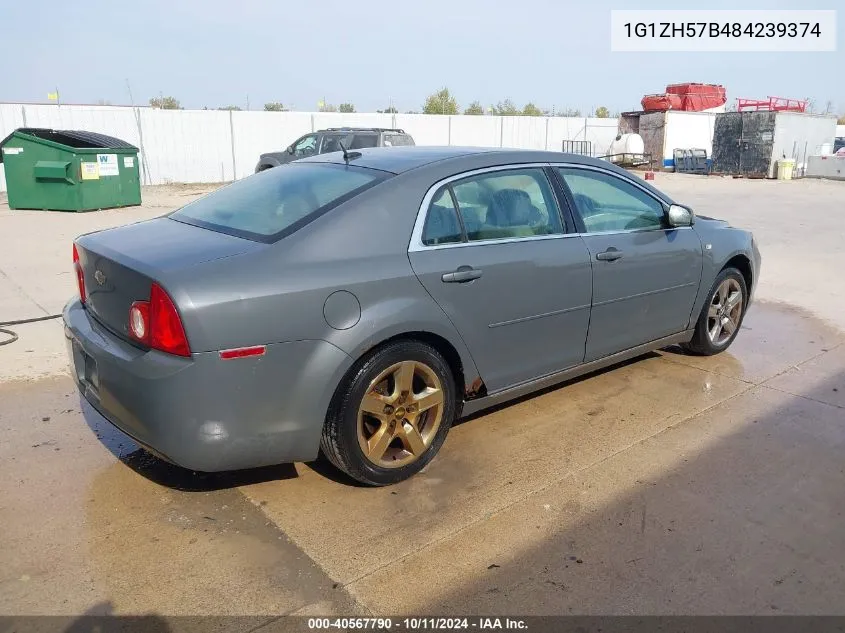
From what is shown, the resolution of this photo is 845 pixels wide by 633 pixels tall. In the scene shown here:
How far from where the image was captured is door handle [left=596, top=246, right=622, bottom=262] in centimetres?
399

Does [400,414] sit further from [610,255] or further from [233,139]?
[233,139]

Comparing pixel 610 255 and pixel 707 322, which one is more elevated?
pixel 610 255

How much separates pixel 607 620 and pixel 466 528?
735 mm

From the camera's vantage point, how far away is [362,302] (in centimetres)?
302

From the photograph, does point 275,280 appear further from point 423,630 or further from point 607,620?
point 607,620

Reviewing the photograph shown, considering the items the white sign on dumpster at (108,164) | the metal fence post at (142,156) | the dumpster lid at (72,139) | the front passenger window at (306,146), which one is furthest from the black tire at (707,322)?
the metal fence post at (142,156)

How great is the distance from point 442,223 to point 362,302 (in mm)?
664

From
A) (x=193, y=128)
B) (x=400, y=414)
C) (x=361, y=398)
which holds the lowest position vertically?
(x=400, y=414)

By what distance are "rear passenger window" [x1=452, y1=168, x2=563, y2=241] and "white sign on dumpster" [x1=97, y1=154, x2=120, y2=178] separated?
12.5 m

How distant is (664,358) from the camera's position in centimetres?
531

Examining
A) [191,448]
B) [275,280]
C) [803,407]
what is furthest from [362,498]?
[803,407]

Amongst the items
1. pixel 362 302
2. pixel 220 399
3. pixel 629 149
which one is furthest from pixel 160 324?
pixel 629 149

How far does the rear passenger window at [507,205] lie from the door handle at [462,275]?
19cm

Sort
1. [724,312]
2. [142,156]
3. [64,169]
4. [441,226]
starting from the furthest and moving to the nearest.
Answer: [142,156]
[64,169]
[724,312]
[441,226]
